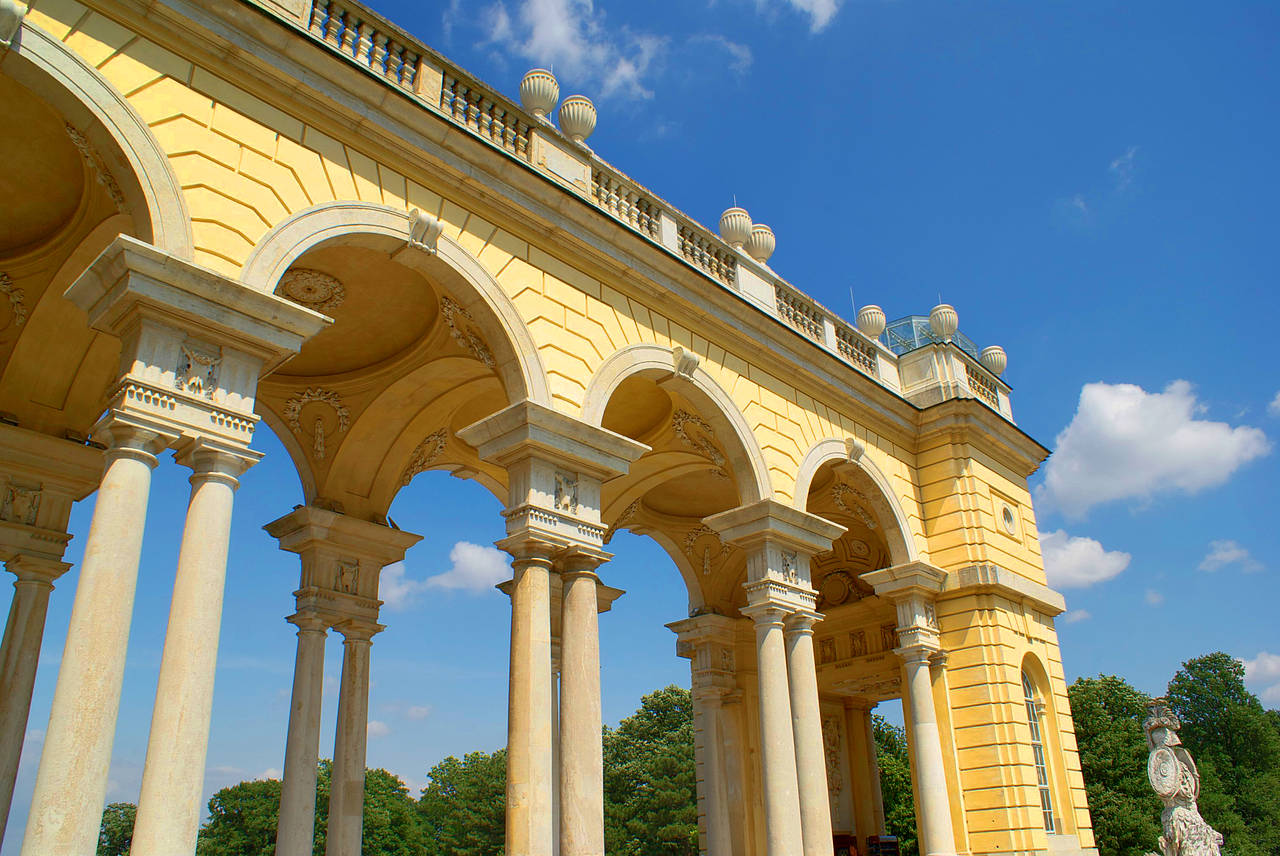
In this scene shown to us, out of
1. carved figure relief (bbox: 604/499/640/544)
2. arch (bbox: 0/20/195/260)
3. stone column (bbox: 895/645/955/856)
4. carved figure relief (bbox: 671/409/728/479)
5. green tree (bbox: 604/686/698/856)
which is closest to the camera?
arch (bbox: 0/20/195/260)

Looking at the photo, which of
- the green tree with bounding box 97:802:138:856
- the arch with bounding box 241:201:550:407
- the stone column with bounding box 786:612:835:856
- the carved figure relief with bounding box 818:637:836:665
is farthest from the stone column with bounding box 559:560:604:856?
the green tree with bounding box 97:802:138:856

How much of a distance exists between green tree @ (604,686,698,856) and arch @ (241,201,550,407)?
147ft

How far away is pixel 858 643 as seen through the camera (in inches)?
1001

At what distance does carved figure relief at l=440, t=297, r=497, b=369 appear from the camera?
1334 centimetres

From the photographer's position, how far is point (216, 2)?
1068 centimetres

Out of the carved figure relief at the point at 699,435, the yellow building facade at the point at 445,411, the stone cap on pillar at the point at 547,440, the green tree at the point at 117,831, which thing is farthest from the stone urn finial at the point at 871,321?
the green tree at the point at 117,831

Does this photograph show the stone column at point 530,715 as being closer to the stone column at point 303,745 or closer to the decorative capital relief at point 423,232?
the decorative capital relief at point 423,232

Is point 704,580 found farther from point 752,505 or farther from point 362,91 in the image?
point 362,91

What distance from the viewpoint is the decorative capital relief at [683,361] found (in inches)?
612

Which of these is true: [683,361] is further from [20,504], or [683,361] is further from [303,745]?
[20,504]

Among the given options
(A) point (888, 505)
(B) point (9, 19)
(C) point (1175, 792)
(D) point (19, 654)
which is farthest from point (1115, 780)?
(B) point (9, 19)

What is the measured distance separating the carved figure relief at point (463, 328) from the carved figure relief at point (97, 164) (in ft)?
14.0

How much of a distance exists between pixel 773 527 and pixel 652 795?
47.7 metres

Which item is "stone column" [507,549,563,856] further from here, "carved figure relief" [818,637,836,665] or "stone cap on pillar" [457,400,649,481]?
"carved figure relief" [818,637,836,665]
